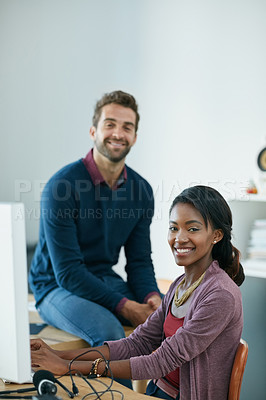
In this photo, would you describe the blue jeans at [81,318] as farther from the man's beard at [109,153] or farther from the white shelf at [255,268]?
the white shelf at [255,268]

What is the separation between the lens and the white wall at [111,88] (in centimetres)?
368

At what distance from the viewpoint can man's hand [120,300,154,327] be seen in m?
2.06

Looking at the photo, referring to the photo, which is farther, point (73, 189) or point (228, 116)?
point (228, 116)

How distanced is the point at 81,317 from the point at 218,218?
2.70 ft

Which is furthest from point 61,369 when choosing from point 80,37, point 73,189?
point 80,37

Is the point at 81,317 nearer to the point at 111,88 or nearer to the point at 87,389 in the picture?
the point at 87,389

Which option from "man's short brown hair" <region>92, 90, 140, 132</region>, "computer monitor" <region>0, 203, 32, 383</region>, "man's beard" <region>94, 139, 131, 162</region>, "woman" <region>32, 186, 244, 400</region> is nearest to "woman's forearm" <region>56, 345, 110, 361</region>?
"woman" <region>32, 186, 244, 400</region>

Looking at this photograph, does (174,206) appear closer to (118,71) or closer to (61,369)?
(61,369)

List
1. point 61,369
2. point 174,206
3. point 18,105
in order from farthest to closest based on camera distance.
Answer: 1. point 18,105
2. point 174,206
3. point 61,369

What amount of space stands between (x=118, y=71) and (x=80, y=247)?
1.99m

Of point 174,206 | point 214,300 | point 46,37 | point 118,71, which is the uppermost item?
→ point 46,37

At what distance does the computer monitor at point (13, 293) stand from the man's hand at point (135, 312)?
112cm

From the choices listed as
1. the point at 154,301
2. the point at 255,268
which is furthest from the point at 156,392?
the point at 255,268

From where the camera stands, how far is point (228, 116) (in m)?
3.57
